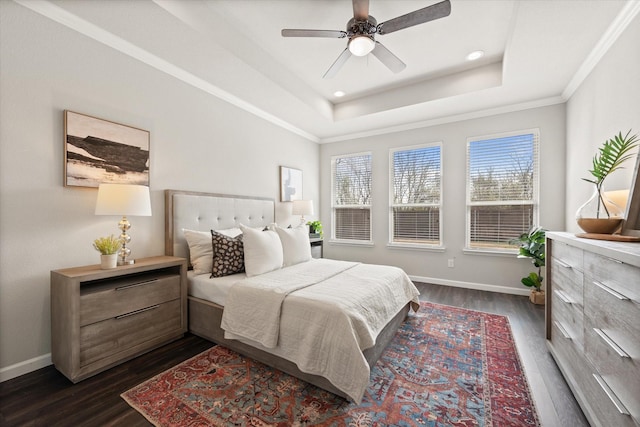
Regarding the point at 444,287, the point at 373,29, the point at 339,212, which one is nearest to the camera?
the point at 373,29

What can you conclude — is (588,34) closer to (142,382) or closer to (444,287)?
(444,287)

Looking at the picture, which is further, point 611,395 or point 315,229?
point 315,229

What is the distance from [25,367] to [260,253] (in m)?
1.82

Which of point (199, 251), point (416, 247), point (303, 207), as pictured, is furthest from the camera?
point (416, 247)

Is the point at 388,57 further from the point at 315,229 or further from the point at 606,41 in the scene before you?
the point at 315,229

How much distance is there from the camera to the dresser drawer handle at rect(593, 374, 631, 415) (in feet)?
3.58

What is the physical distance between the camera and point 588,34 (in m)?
2.23

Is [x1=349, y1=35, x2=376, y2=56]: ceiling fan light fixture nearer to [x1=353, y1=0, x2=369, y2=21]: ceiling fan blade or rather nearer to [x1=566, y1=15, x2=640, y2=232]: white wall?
[x1=353, y1=0, x2=369, y2=21]: ceiling fan blade

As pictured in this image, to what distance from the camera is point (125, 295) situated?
6.72 ft

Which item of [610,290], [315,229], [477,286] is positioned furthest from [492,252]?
[610,290]

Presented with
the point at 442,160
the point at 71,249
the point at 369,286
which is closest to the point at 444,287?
the point at 442,160

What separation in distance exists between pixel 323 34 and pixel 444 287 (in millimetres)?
3755

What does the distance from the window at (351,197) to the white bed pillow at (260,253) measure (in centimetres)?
259

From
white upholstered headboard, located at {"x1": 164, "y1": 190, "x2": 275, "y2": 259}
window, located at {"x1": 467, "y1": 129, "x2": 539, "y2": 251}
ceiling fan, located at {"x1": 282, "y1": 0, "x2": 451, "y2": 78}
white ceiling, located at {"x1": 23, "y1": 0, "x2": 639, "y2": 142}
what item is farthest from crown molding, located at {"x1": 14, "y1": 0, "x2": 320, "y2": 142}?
window, located at {"x1": 467, "y1": 129, "x2": 539, "y2": 251}
